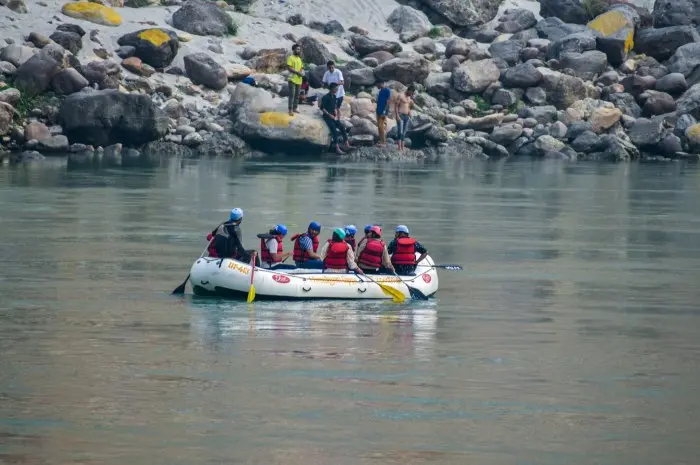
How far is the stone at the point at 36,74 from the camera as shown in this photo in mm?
52812

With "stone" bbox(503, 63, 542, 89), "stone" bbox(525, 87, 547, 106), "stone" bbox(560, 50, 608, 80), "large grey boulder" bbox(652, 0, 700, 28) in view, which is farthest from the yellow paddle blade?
"large grey boulder" bbox(652, 0, 700, 28)

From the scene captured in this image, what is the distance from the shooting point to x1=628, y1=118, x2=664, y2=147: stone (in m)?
58.2

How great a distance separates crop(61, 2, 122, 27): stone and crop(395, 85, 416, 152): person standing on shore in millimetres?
12006

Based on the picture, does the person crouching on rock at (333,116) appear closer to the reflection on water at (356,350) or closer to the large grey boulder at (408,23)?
the large grey boulder at (408,23)

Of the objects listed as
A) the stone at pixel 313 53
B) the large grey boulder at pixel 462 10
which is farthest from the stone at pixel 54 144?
the large grey boulder at pixel 462 10

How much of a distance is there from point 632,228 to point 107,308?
616 inches

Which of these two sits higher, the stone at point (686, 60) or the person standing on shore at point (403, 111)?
the stone at point (686, 60)

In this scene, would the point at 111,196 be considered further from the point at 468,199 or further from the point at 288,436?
the point at 288,436

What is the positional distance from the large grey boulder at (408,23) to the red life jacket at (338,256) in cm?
4092

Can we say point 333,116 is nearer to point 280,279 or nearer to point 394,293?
point 394,293

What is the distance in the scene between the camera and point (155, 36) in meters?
57.0

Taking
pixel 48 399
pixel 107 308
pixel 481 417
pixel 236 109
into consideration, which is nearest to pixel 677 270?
pixel 107 308

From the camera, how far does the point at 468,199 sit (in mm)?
40500

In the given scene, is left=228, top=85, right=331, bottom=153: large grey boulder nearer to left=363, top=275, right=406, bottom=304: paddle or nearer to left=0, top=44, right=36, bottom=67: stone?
left=0, top=44, right=36, bottom=67: stone
